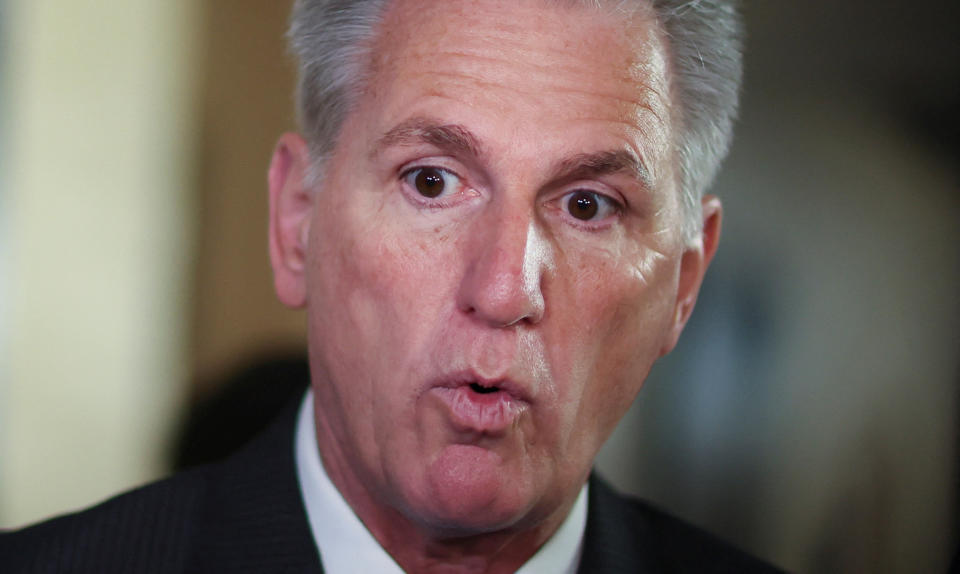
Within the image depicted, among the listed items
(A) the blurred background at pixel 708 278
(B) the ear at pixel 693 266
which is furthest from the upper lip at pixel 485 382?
(A) the blurred background at pixel 708 278

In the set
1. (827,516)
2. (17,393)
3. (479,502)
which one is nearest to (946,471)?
(827,516)

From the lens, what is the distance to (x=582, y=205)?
1225mm

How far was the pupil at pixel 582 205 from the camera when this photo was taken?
122cm

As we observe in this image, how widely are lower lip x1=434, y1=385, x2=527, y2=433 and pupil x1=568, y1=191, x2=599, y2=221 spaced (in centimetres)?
23

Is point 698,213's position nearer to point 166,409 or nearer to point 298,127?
point 298,127

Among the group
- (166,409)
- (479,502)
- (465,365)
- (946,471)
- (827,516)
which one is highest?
(465,365)

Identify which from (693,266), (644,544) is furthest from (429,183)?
(644,544)

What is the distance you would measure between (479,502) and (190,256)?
1.78 metres

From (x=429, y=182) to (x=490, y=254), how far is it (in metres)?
0.13

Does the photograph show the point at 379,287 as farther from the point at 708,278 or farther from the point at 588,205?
the point at 708,278

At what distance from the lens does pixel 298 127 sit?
4.76ft

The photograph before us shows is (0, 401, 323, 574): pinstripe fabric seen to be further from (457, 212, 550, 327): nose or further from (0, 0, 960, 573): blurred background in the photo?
(0, 0, 960, 573): blurred background

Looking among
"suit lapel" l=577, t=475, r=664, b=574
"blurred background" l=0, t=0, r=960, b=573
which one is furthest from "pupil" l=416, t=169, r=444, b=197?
"blurred background" l=0, t=0, r=960, b=573

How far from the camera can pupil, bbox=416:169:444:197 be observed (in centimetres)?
120
